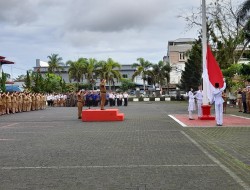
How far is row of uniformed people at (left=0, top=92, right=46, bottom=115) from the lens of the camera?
106ft

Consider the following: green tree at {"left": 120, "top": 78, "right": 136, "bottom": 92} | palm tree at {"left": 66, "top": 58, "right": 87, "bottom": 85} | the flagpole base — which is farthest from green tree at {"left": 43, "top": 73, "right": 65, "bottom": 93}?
the flagpole base

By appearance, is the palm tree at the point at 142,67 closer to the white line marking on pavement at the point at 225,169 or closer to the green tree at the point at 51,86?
the green tree at the point at 51,86

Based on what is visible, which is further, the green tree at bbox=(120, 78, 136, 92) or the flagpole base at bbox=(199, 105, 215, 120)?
the green tree at bbox=(120, 78, 136, 92)

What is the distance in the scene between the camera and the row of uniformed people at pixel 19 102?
32.2 m

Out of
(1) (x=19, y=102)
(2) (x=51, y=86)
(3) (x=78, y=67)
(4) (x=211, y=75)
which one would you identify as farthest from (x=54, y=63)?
(4) (x=211, y=75)

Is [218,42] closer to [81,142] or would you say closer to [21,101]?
[21,101]

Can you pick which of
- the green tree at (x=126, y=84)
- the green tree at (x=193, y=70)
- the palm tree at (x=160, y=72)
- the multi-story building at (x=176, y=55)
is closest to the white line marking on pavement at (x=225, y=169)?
the green tree at (x=193, y=70)

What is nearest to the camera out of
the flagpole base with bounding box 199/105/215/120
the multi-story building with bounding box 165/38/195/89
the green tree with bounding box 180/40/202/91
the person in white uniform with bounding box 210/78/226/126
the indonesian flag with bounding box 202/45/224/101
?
the person in white uniform with bounding box 210/78/226/126

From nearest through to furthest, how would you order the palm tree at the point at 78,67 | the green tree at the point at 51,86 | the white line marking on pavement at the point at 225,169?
the white line marking on pavement at the point at 225,169 → the green tree at the point at 51,86 → the palm tree at the point at 78,67

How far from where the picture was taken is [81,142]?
1297 cm

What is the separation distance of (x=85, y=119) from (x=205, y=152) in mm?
12183

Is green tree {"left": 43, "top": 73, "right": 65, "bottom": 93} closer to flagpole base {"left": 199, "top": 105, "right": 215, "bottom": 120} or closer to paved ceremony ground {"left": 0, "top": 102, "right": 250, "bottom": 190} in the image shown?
flagpole base {"left": 199, "top": 105, "right": 215, "bottom": 120}

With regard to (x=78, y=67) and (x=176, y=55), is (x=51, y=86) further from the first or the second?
(x=176, y=55)

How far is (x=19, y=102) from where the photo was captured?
35.7m
